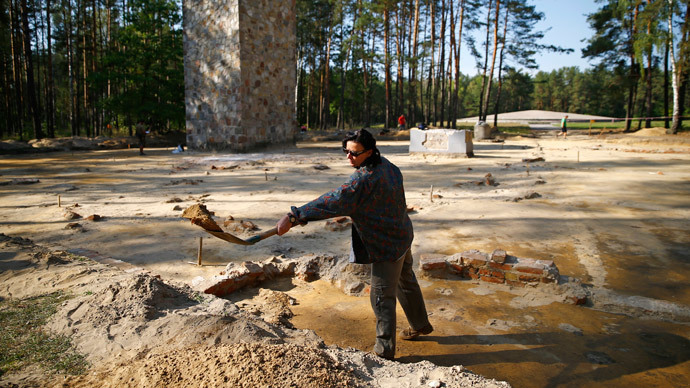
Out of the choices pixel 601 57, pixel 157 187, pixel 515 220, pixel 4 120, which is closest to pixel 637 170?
pixel 515 220

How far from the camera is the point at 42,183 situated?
1066 cm

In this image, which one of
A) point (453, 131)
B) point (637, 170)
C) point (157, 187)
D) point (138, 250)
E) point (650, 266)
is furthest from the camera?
point (453, 131)

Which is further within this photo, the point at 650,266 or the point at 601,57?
the point at 601,57

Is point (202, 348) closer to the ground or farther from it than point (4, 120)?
closer to the ground

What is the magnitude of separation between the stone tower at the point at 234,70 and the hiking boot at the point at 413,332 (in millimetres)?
14408

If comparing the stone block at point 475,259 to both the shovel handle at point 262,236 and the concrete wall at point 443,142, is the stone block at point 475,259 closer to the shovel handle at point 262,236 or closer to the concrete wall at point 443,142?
the shovel handle at point 262,236

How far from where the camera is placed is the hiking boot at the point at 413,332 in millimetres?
3389

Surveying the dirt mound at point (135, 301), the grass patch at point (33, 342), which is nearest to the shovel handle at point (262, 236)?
the dirt mound at point (135, 301)

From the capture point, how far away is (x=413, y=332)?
341cm

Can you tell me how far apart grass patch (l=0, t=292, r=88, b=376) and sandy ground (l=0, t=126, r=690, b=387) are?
11cm

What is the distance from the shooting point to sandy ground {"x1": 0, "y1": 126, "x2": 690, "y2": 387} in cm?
270

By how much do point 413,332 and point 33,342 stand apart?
2673 millimetres

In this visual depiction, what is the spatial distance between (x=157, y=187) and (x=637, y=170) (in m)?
13.5

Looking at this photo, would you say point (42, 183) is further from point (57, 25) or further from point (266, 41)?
point (57, 25)
